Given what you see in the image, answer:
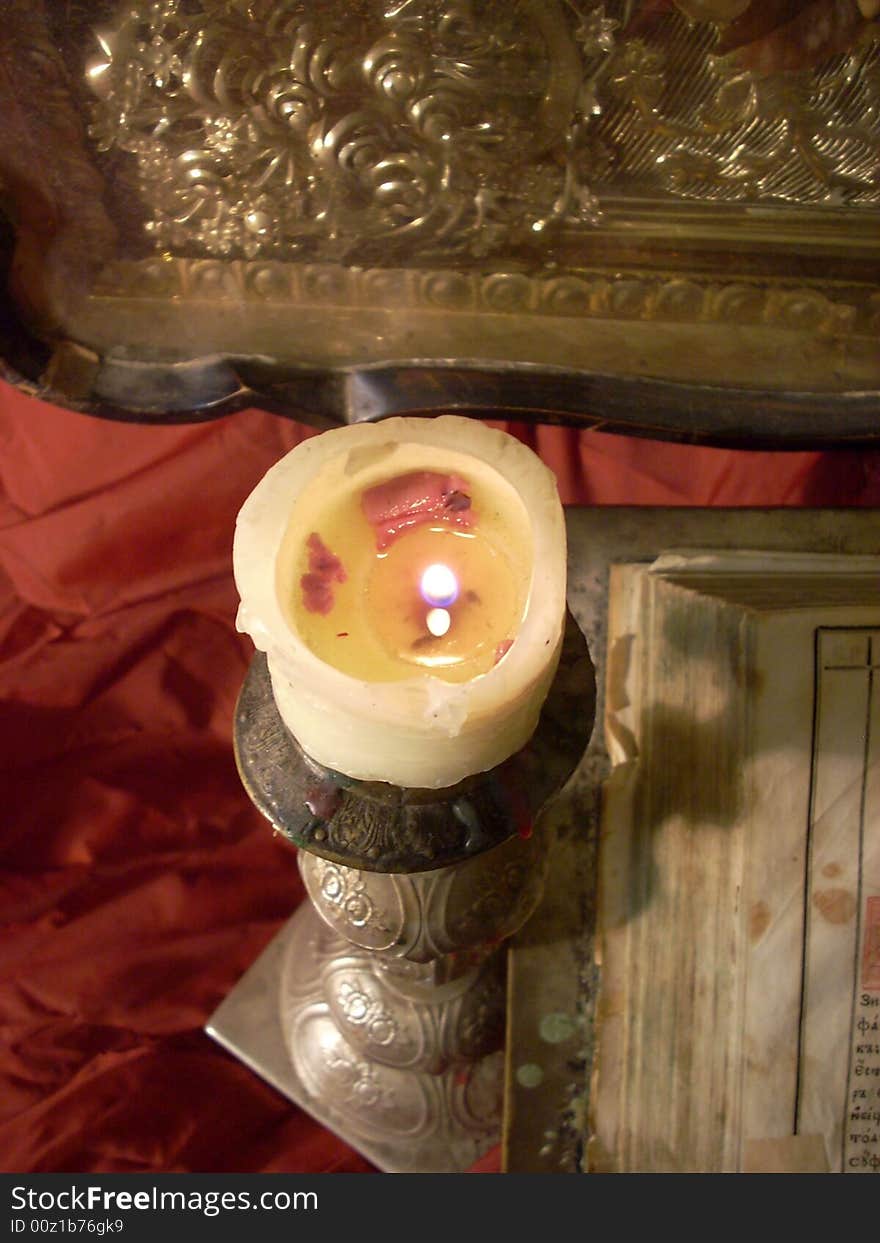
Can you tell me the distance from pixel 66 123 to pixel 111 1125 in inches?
22.3

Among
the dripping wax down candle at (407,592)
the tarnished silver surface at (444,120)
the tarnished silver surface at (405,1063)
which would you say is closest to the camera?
the dripping wax down candle at (407,592)

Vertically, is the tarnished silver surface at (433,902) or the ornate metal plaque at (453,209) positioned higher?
the ornate metal plaque at (453,209)

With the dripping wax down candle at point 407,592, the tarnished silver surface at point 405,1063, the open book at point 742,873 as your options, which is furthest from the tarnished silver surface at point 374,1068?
the dripping wax down candle at point 407,592

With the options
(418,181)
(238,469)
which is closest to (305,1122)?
(238,469)

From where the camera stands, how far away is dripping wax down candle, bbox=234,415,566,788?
31 centimetres

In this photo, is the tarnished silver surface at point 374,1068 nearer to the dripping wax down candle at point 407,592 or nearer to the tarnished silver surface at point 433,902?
the tarnished silver surface at point 433,902

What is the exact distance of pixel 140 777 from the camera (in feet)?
2.35

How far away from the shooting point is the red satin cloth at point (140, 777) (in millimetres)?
615

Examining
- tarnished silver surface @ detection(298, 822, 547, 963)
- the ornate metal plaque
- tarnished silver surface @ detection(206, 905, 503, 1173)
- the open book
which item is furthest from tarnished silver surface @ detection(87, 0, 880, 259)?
tarnished silver surface @ detection(206, 905, 503, 1173)

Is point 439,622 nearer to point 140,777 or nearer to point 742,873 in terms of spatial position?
point 742,873

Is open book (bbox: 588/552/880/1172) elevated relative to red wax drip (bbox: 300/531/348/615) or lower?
lower

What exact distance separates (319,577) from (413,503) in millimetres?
46

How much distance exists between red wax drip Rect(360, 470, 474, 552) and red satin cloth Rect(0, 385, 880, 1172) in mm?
399

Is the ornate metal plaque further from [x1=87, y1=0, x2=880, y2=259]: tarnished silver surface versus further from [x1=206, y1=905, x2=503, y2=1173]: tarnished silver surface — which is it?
[x1=206, y1=905, x2=503, y2=1173]: tarnished silver surface
